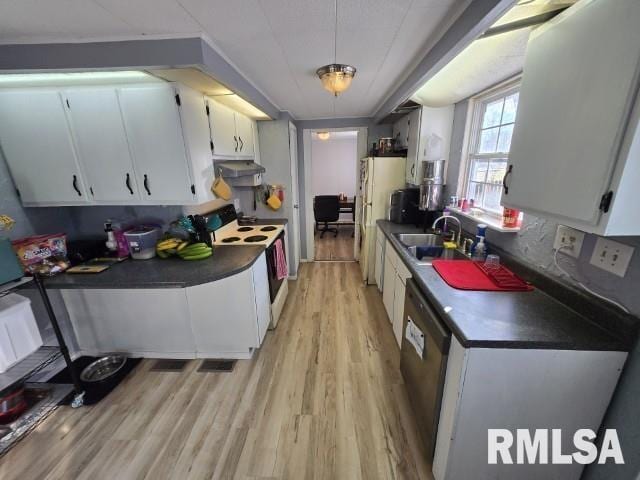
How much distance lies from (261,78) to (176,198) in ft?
3.82

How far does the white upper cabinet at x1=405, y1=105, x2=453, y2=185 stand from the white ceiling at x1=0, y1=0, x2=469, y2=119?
834 mm

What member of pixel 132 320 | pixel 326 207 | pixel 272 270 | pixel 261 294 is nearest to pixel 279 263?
pixel 272 270

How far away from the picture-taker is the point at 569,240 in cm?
123

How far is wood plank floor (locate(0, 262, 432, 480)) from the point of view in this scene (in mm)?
1351

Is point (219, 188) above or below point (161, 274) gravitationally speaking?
above

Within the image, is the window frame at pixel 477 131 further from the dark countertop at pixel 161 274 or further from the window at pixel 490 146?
the dark countertop at pixel 161 274

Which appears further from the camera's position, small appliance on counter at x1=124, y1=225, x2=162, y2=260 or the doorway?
the doorway

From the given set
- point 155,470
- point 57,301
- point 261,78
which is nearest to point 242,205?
point 261,78

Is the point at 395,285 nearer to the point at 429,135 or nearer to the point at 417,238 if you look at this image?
the point at 417,238

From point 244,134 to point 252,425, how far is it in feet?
8.85

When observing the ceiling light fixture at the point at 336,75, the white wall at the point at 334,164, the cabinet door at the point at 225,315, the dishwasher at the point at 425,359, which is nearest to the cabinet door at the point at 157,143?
the cabinet door at the point at 225,315

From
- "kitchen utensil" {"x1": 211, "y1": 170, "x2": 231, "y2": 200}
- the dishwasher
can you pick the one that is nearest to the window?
the dishwasher

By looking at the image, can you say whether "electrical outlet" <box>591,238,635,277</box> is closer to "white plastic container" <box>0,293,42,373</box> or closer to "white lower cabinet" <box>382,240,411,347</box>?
"white lower cabinet" <box>382,240,411,347</box>

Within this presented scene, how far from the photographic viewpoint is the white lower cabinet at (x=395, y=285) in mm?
2027
